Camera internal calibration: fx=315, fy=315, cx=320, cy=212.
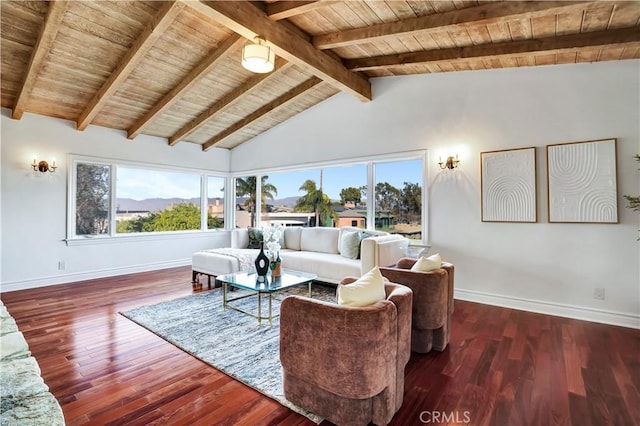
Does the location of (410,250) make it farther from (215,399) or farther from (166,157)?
(166,157)

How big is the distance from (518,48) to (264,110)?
3.95 m

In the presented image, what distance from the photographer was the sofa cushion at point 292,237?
5625 mm

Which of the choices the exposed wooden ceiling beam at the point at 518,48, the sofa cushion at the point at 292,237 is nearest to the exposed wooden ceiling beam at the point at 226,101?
the exposed wooden ceiling beam at the point at 518,48

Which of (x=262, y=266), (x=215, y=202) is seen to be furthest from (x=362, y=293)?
(x=215, y=202)

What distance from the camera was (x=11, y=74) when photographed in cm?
391

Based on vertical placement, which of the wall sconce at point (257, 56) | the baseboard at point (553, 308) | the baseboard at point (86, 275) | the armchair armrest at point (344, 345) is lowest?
the baseboard at point (553, 308)

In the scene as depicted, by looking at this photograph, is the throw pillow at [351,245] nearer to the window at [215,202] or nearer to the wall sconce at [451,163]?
the wall sconce at [451,163]

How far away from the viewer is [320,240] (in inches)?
209

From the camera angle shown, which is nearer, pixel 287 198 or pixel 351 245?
pixel 351 245

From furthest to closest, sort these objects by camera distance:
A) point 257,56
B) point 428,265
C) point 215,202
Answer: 1. point 215,202
2. point 257,56
3. point 428,265

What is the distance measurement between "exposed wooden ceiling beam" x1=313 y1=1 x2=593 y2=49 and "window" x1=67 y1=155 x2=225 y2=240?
14.2 feet

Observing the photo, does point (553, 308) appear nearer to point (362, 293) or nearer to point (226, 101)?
point (362, 293)

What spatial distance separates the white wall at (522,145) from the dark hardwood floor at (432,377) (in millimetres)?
431

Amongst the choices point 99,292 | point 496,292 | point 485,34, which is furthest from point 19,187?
point 496,292
